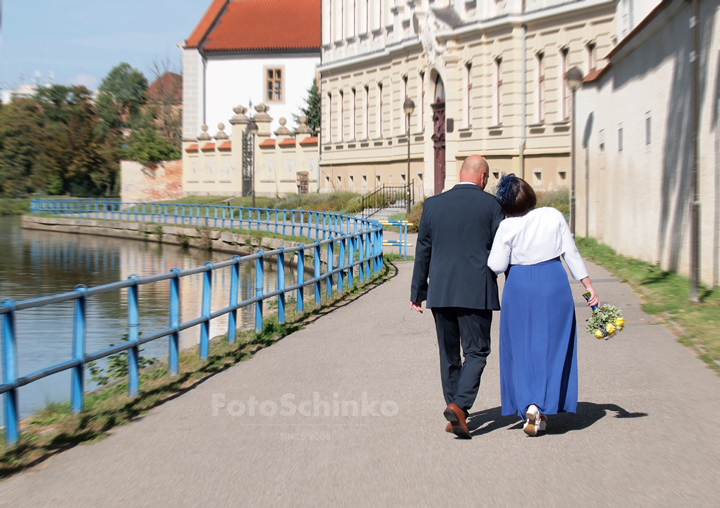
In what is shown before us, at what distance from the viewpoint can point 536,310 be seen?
618cm

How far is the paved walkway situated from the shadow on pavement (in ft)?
0.05

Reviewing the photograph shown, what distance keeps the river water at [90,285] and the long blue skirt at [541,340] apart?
4.19 metres

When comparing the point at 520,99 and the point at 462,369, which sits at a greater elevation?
the point at 520,99

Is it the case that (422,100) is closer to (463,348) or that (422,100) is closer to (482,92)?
(482,92)

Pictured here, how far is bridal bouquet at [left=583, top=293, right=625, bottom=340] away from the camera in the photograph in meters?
6.52

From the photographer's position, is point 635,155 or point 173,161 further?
point 173,161

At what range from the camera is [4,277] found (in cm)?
2708

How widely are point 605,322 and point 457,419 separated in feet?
4.50

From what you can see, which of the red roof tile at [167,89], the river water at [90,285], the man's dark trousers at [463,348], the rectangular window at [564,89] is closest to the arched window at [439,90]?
the rectangular window at [564,89]

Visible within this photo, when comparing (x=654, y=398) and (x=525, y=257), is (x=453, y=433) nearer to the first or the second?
(x=525, y=257)

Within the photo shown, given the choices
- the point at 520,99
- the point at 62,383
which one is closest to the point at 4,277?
the point at 62,383

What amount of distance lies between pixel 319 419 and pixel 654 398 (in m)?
2.72

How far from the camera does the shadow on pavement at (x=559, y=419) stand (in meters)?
6.44

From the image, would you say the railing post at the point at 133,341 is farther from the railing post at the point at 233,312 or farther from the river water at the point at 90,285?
the railing post at the point at 233,312
